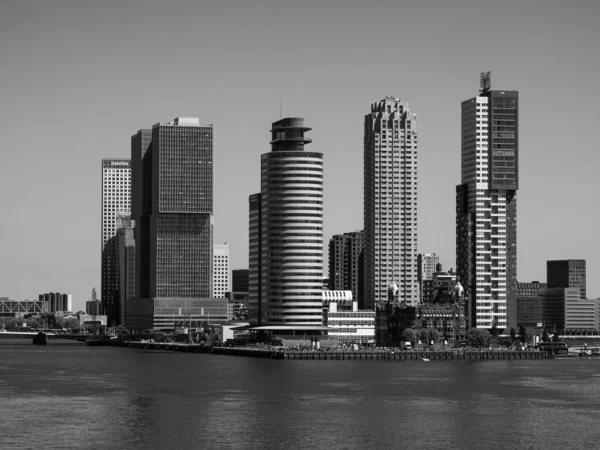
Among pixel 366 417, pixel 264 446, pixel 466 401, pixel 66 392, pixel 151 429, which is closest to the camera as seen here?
pixel 264 446

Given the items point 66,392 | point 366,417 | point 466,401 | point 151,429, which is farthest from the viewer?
point 66,392

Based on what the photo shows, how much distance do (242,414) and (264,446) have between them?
91.9ft

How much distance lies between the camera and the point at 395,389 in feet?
648

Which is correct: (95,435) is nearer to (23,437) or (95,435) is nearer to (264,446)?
(23,437)

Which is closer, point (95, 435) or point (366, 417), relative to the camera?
point (95, 435)

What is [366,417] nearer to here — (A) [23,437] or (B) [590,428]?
(B) [590,428]

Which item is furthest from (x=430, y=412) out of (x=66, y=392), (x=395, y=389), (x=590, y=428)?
(x=66, y=392)

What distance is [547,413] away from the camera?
163250 mm

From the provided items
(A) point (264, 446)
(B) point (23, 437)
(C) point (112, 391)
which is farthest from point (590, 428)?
(C) point (112, 391)

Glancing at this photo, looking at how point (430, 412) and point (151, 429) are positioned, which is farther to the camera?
point (430, 412)

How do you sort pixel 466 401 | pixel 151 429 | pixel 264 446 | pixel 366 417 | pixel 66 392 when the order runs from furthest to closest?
pixel 66 392 < pixel 466 401 < pixel 366 417 < pixel 151 429 < pixel 264 446

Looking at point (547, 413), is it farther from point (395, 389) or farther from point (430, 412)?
point (395, 389)

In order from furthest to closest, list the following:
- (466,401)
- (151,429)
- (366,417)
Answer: (466,401) < (366,417) < (151,429)

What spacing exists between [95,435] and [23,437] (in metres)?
7.96
